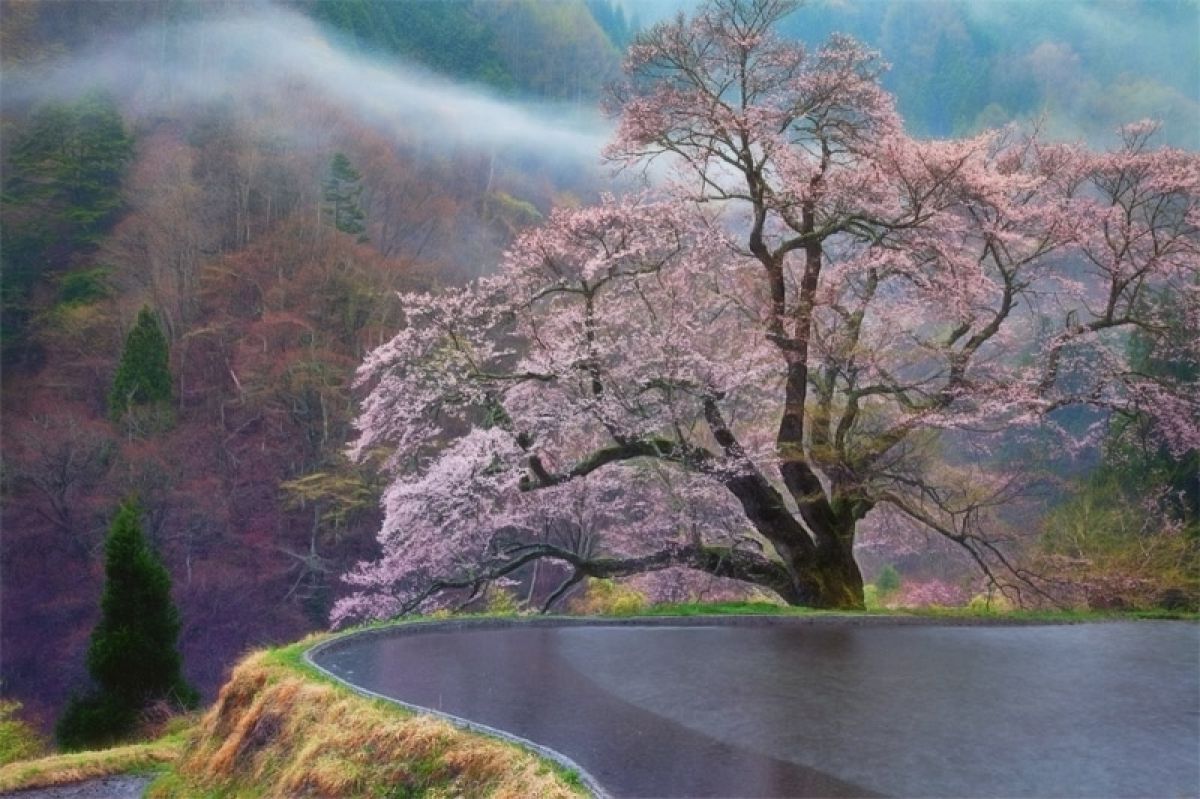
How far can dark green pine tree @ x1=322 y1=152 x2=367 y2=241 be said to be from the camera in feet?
86.6

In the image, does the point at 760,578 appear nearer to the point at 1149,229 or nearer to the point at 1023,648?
the point at 1023,648

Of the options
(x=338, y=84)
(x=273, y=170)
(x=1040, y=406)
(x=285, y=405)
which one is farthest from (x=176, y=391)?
(x=1040, y=406)

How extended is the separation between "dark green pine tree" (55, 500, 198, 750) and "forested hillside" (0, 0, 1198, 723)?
22.7 feet

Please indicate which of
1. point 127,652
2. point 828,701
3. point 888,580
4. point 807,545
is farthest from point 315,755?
point 888,580

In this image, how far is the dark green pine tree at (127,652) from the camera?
11289mm

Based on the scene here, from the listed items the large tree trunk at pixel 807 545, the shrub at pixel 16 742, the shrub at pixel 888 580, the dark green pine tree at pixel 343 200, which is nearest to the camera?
the large tree trunk at pixel 807 545

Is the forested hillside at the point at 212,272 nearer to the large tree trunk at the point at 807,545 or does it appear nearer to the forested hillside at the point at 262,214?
the forested hillside at the point at 262,214

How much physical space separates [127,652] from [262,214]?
17.2 metres

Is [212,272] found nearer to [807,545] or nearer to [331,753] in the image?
[807,545]

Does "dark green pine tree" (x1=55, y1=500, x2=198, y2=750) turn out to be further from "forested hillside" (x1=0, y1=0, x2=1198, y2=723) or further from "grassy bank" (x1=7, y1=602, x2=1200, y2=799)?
"forested hillside" (x1=0, y1=0, x2=1198, y2=723)

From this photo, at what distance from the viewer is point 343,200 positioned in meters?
26.1

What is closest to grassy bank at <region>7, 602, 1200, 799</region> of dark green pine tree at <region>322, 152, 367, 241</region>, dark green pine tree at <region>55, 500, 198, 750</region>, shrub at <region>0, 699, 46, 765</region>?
dark green pine tree at <region>55, 500, 198, 750</region>

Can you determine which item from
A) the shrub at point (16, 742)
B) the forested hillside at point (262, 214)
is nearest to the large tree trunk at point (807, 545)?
the forested hillside at point (262, 214)

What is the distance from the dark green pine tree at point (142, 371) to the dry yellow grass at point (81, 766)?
43.7 feet
